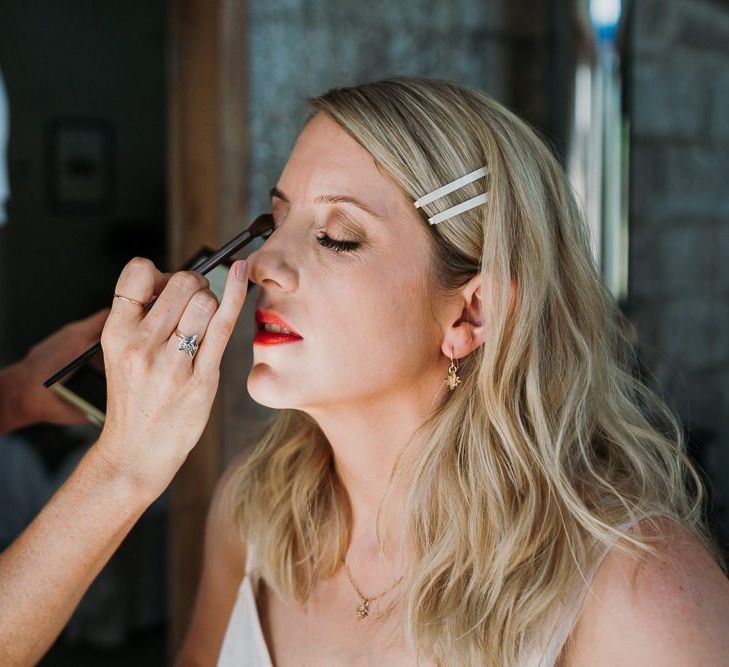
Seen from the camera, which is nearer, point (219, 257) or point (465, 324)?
point (219, 257)

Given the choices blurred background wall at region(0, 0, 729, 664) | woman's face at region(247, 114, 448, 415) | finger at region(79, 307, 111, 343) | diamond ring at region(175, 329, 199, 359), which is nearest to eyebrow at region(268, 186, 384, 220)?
woman's face at region(247, 114, 448, 415)

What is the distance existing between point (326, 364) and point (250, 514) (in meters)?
0.45

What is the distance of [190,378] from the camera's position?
118 cm

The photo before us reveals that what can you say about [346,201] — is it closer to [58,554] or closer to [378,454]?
[378,454]

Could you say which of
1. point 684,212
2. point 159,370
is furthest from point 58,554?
point 684,212

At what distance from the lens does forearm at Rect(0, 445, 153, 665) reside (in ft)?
3.83

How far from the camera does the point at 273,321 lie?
1310 mm

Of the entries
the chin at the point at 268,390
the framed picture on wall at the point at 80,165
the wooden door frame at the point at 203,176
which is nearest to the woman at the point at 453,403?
the chin at the point at 268,390

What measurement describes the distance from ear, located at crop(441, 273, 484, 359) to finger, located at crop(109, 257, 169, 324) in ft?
1.48

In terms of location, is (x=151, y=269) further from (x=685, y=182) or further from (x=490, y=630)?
→ (x=685, y=182)

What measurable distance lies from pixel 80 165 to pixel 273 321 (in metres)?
1.44

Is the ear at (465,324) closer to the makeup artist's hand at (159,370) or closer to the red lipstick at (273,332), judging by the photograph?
the red lipstick at (273,332)

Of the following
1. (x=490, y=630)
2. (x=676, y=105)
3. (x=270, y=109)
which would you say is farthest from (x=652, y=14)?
(x=490, y=630)

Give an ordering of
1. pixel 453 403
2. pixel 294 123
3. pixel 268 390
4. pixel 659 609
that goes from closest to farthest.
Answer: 1. pixel 659 609
2. pixel 268 390
3. pixel 453 403
4. pixel 294 123
